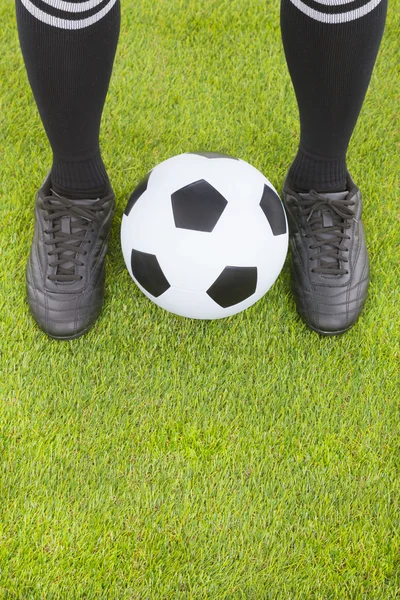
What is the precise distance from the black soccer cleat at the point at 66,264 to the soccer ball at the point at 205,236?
6.9 inches

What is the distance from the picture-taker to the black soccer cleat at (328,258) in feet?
5.16

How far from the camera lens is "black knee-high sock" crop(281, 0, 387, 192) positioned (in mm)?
1248

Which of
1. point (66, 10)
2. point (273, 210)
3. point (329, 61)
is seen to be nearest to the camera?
point (66, 10)

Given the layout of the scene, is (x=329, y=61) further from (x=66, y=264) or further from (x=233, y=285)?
(x=66, y=264)

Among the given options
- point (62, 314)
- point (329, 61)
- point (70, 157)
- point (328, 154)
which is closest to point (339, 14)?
point (329, 61)

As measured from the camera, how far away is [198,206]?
1370 millimetres

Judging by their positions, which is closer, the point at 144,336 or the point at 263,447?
the point at 263,447

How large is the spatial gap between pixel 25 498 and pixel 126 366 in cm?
41

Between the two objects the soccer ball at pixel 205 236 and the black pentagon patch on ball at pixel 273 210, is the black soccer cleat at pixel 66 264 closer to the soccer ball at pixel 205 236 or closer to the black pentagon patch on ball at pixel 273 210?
the soccer ball at pixel 205 236

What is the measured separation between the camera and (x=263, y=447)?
1.42m

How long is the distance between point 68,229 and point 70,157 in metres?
0.21

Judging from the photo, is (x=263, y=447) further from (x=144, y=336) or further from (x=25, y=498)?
(x=25, y=498)

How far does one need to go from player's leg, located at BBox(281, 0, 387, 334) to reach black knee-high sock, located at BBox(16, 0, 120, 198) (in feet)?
1.44

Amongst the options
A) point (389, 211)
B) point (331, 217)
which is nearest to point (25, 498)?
point (331, 217)
